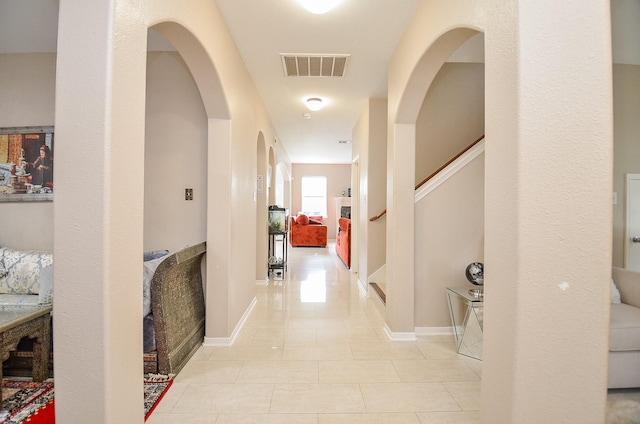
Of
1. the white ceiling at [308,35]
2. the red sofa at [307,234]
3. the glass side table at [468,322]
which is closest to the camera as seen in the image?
the white ceiling at [308,35]

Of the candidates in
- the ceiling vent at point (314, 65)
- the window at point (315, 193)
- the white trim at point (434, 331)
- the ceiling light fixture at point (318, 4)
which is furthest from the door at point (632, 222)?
the window at point (315, 193)

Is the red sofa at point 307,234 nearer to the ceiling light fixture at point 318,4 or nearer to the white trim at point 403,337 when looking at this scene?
the white trim at point 403,337

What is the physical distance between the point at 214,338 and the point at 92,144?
7.15ft

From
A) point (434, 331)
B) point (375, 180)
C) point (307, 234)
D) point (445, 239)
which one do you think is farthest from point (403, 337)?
point (307, 234)

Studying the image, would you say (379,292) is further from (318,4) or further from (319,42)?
(318,4)

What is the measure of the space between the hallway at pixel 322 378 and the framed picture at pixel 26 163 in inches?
88.8

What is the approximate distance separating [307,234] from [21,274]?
7.53 metres

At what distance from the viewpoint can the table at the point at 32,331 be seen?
197cm

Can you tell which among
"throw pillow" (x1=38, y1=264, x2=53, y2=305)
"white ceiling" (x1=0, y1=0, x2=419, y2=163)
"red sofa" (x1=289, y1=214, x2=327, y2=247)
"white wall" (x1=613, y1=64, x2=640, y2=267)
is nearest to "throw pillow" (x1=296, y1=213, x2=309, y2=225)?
"red sofa" (x1=289, y1=214, x2=327, y2=247)

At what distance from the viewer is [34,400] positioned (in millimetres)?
2021

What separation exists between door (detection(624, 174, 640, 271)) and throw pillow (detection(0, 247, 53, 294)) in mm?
5146

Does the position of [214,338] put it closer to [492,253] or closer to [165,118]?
[165,118]

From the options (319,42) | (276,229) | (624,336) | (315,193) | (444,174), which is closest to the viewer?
(624,336)

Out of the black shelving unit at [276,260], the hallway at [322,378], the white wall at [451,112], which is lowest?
the hallway at [322,378]
